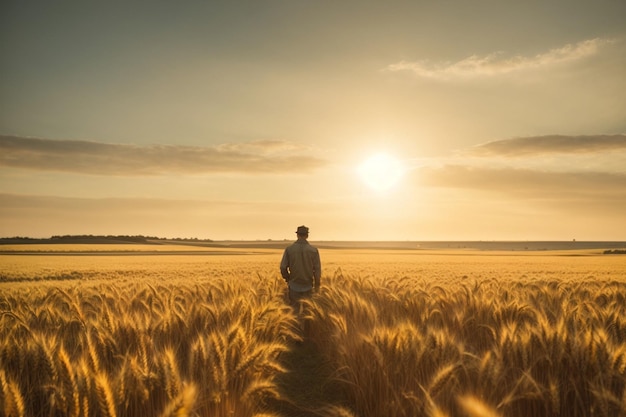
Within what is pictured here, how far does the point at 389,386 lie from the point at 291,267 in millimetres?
4902

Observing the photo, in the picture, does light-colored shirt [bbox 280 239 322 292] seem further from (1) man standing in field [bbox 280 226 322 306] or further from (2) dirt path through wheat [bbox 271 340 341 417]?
(2) dirt path through wheat [bbox 271 340 341 417]

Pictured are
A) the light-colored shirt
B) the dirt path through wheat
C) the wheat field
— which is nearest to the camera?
the wheat field

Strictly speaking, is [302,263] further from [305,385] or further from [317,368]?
[305,385]

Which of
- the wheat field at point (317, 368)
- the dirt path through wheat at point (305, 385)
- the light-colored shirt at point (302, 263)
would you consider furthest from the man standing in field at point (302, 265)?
the wheat field at point (317, 368)

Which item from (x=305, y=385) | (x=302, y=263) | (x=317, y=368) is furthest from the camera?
(x=302, y=263)

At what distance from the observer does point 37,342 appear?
3793 millimetres

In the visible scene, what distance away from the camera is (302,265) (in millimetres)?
7961

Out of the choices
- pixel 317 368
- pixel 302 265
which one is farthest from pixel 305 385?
pixel 302 265

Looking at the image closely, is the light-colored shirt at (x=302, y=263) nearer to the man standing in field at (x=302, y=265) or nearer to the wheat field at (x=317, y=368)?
the man standing in field at (x=302, y=265)

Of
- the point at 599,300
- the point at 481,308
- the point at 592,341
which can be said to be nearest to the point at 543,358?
the point at 592,341

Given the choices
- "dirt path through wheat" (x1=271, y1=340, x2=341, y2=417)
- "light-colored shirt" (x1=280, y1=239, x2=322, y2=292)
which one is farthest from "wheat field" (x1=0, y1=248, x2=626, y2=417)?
"light-colored shirt" (x1=280, y1=239, x2=322, y2=292)

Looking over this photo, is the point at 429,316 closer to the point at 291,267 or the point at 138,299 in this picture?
the point at 291,267

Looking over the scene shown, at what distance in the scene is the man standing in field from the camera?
26.0 feet

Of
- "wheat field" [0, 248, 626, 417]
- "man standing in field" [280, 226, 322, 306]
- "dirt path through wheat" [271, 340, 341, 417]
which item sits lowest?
"dirt path through wheat" [271, 340, 341, 417]
